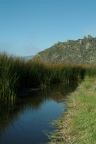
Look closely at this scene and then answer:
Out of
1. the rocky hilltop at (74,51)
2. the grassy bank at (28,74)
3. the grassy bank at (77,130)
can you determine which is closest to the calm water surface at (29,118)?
the grassy bank at (77,130)

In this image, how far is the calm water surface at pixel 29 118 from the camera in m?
9.50

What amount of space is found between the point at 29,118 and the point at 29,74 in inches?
351

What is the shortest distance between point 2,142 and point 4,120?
8.65 ft

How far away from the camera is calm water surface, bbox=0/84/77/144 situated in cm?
950

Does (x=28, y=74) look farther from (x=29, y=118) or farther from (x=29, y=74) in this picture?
(x=29, y=118)

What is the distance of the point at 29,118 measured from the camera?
40.1 ft

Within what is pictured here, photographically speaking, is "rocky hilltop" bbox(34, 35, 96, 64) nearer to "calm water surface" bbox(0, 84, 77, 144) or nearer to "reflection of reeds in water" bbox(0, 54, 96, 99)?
"reflection of reeds in water" bbox(0, 54, 96, 99)

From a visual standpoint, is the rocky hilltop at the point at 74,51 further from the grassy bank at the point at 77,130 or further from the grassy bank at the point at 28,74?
the grassy bank at the point at 77,130

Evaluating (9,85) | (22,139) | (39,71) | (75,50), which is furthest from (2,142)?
(75,50)

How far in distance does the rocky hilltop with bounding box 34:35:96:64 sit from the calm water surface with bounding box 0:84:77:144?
62.7m

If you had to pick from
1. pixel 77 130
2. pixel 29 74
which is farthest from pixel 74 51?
pixel 77 130

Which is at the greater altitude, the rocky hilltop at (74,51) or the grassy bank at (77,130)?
the rocky hilltop at (74,51)

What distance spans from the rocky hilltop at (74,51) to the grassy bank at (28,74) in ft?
151

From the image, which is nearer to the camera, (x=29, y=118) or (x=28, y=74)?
(x=29, y=118)
